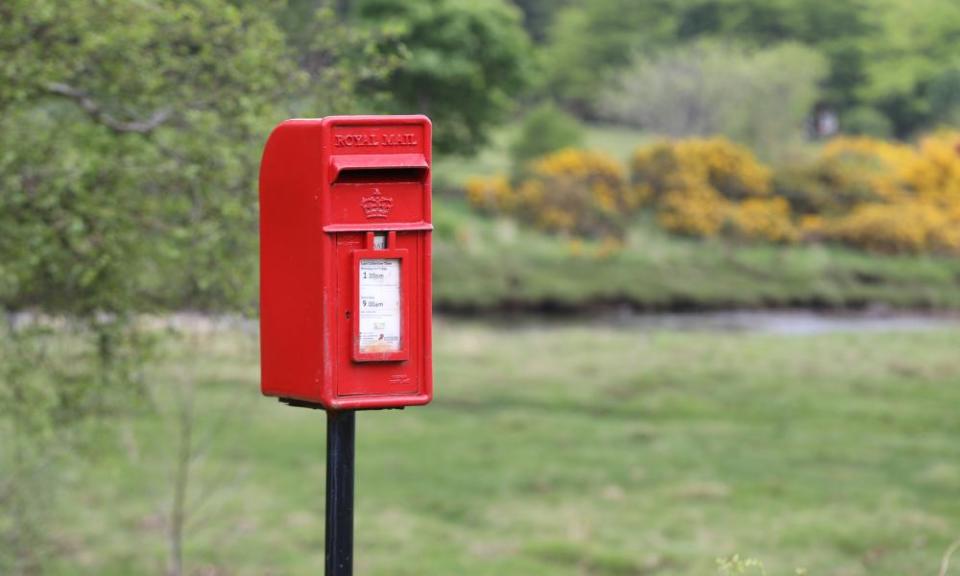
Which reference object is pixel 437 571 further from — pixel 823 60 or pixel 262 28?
pixel 823 60

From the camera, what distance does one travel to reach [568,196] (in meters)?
37.4

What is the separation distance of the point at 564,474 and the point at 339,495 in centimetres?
1181

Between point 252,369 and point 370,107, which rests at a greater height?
point 370,107

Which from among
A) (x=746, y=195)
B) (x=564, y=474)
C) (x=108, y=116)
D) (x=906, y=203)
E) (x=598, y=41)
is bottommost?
(x=564, y=474)

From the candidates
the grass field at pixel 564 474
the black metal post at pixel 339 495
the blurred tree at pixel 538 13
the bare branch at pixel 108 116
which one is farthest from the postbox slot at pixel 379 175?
the blurred tree at pixel 538 13

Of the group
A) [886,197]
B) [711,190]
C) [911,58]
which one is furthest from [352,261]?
[911,58]

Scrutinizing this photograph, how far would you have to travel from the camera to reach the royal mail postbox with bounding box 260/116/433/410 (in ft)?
13.5

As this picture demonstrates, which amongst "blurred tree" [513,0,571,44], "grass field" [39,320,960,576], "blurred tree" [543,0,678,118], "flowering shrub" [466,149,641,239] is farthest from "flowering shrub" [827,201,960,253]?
"blurred tree" [513,0,571,44]

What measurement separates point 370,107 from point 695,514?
6.11 meters

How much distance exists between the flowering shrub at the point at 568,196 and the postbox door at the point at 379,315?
33052mm

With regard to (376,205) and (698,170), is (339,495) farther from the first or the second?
(698,170)

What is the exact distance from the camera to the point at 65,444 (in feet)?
29.1

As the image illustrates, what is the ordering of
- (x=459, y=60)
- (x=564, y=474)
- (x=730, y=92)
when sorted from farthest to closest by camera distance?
→ (x=730, y=92) → (x=459, y=60) → (x=564, y=474)

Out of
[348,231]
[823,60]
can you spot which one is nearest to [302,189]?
[348,231]
